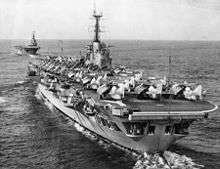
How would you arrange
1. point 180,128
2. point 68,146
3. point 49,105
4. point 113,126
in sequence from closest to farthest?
1. point 180,128
2. point 113,126
3. point 68,146
4. point 49,105

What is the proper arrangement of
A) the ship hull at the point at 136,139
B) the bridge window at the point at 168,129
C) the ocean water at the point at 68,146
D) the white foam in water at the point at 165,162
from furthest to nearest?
the bridge window at the point at 168,129 → the ship hull at the point at 136,139 → the ocean water at the point at 68,146 → the white foam in water at the point at 165,162

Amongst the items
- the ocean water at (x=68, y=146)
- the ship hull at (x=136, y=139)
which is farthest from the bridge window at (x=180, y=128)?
the ocean water at (x=68, y=146)

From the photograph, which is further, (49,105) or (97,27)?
(97,27)

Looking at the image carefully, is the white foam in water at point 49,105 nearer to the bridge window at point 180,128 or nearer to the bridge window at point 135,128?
the bridge window at point 135,128

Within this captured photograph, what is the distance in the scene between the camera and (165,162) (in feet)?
62.9

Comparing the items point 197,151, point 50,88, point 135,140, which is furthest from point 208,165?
point 50,88

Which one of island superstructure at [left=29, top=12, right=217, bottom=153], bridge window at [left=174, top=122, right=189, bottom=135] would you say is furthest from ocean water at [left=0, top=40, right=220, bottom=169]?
bridge window at [left=174, top=122, right=189, bottom=135]

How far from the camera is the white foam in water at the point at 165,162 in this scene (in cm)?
1878

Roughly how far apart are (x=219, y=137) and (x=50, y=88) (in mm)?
13761

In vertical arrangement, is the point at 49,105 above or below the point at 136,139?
below

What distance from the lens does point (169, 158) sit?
19.8 meters

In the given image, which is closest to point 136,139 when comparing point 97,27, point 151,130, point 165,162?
point 151,130

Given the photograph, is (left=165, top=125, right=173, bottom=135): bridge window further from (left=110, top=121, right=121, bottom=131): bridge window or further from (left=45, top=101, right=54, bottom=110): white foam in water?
(left=45, top=101, right=54, bottom=110): white foam in water

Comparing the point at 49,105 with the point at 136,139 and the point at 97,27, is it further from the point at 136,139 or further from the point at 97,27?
the point at 136,139
